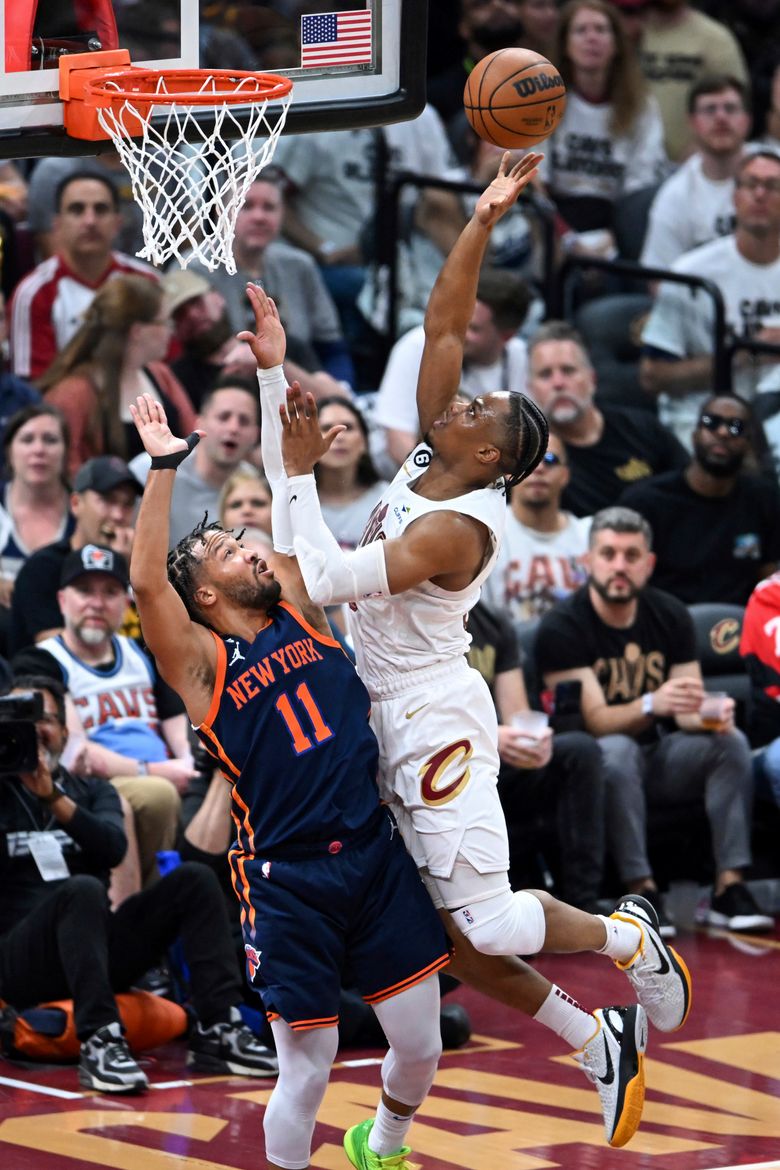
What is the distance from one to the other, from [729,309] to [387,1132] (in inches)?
295

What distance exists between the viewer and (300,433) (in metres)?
5.28

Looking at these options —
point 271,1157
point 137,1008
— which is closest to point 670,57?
point 137,1008

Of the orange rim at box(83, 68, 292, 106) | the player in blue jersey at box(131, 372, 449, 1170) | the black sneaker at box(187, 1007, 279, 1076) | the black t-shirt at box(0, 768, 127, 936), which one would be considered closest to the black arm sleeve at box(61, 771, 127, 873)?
the black t-shirt at box(0, 768, 127, 936)

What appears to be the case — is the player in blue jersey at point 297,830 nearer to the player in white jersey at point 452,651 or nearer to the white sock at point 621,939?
the player in white jersey at point 452,651

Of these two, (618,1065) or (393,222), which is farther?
(393,222)

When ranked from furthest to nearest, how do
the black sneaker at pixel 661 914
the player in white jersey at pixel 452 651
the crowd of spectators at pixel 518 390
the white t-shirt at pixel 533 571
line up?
the white t-shirt at pixel 533 571 → the black sneaker at pixel 661 914 → the crowd of spectators at pixel 518 390 → the player in white jersey at pixel 452 651

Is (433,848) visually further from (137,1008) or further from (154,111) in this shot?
(154,111)

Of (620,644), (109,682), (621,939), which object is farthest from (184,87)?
(620,644)

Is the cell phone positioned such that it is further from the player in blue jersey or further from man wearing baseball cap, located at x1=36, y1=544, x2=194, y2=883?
the player in blue jersey

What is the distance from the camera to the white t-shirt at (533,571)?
9.70m

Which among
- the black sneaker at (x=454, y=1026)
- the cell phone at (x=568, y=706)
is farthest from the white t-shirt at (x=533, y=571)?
the black sneaker at (x=454, y=1026)

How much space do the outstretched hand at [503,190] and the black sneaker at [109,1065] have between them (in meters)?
3.02

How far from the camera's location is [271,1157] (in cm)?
528

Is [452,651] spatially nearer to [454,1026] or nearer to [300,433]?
[300,433]
